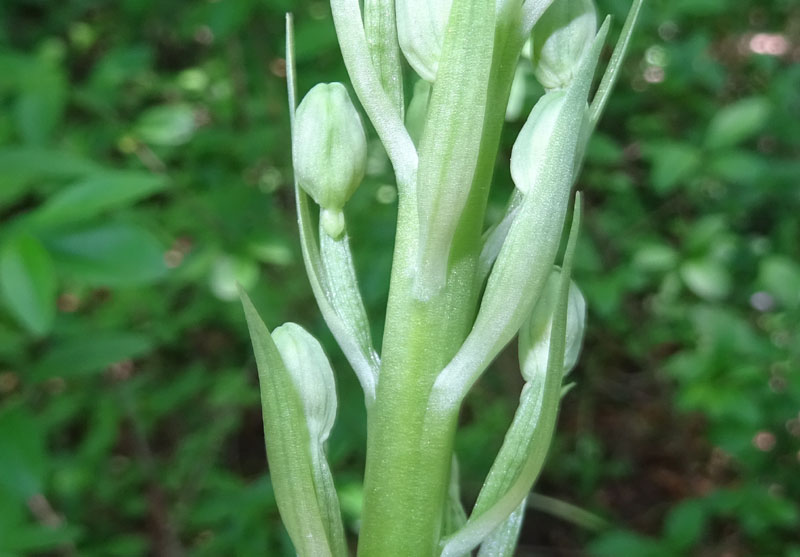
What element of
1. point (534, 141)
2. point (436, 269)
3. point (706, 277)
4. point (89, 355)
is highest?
point (534, 141)

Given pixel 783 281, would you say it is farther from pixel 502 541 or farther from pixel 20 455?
pixel 20 455

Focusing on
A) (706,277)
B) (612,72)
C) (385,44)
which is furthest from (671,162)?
(385,44)

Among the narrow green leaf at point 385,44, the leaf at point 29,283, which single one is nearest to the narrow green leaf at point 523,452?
the narrow green leaf at point 385,44

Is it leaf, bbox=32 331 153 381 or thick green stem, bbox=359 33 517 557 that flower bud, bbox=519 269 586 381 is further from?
leaf, bbox=32 331 153 381

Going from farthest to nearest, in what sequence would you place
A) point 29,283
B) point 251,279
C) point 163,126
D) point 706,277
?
point 706,277 → point 163,126 → point 251,279 → point 29,283

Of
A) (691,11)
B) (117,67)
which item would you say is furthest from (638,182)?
(117,67)

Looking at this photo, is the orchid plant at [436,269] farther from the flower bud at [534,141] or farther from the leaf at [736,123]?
the leaf at [736,123]
